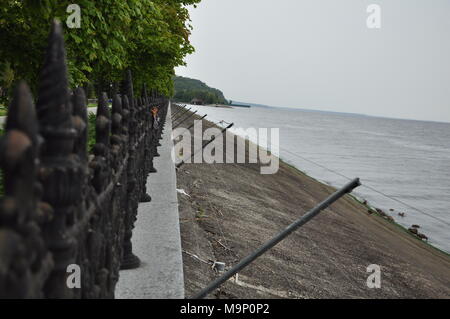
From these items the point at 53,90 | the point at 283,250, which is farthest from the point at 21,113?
the point at 283,250

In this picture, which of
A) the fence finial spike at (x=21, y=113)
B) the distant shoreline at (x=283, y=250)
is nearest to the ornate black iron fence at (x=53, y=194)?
the fence finial spike at (x=21, y=113)

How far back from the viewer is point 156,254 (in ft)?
16.5

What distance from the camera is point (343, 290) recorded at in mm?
9242

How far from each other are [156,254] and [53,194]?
3.36m

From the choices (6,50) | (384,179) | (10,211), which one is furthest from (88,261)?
(384,179)

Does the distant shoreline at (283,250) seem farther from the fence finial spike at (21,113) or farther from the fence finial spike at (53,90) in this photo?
the fence finial spike at (21,113)

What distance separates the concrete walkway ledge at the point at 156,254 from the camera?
4.13 m

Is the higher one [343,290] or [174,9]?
[174,9]

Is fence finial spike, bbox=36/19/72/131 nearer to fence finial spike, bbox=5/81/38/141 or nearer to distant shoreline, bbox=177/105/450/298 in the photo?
fence finial spike, bbox=5/81/38/141

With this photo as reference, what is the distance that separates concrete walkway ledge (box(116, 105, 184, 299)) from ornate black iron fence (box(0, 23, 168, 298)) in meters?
1.13

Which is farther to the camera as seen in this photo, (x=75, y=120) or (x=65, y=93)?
(x=75, y=120)

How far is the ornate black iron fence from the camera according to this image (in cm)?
135

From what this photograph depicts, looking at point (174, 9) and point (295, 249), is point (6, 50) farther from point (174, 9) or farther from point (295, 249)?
point (174, 9)
